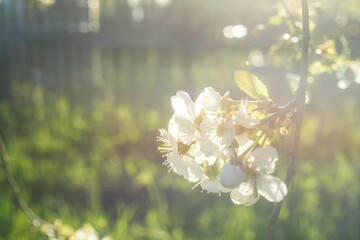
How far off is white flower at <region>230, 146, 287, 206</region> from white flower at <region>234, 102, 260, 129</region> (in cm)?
5

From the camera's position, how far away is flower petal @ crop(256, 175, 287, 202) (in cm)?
69

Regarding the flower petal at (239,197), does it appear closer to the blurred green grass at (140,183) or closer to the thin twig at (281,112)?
the thin twig at (281,112)

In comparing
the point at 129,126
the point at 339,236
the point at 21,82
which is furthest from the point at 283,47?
the point at 21,82

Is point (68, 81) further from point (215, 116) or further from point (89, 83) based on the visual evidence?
point (215, 116)

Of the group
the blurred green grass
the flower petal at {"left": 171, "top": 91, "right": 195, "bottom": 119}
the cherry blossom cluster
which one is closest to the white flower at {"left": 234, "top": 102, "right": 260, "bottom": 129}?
the cherry blossom cluster

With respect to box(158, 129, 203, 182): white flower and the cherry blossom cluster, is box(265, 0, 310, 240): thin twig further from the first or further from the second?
box(158, 129, 203, 182): white flower

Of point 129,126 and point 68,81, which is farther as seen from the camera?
point 68,81

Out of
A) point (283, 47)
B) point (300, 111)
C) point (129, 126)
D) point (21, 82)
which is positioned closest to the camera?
point (300, 111)

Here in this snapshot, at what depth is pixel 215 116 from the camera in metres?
0.74

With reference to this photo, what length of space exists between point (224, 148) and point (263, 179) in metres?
0.09

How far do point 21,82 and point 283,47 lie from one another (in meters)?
5.12

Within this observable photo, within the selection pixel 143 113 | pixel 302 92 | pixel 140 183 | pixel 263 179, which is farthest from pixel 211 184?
pixel 143 113

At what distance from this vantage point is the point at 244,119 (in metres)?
0.68

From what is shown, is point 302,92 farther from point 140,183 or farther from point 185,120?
point 140,183
